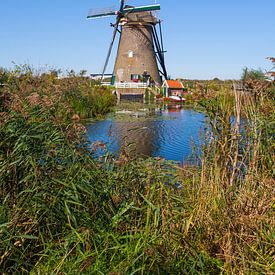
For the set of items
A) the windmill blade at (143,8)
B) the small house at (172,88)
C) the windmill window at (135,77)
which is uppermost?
the windmill blade at (143,8)

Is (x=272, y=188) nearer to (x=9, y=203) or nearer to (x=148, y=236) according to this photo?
(x=148, y=236)

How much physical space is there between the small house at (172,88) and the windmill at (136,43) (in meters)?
1.04

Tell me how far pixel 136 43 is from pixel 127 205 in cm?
2503

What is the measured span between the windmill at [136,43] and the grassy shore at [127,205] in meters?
24.3

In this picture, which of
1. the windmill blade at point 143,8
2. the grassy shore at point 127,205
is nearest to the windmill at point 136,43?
the windmill blade at point 143,8

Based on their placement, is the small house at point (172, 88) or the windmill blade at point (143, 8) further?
the small house at point (172, 88)

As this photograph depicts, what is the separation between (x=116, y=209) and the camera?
2371mm

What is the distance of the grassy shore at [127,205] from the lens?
204 centimetres

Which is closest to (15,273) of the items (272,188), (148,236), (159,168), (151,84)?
(148,236)

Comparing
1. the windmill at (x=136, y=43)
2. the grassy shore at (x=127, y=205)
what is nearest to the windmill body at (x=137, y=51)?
the windmill at (x=136, y=43)

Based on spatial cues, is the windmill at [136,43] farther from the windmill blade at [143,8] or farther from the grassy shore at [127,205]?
the grassy shore at [127,205]

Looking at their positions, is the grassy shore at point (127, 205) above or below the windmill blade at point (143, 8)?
below

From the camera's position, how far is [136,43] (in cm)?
2636

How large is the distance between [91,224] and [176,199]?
0.61 m
